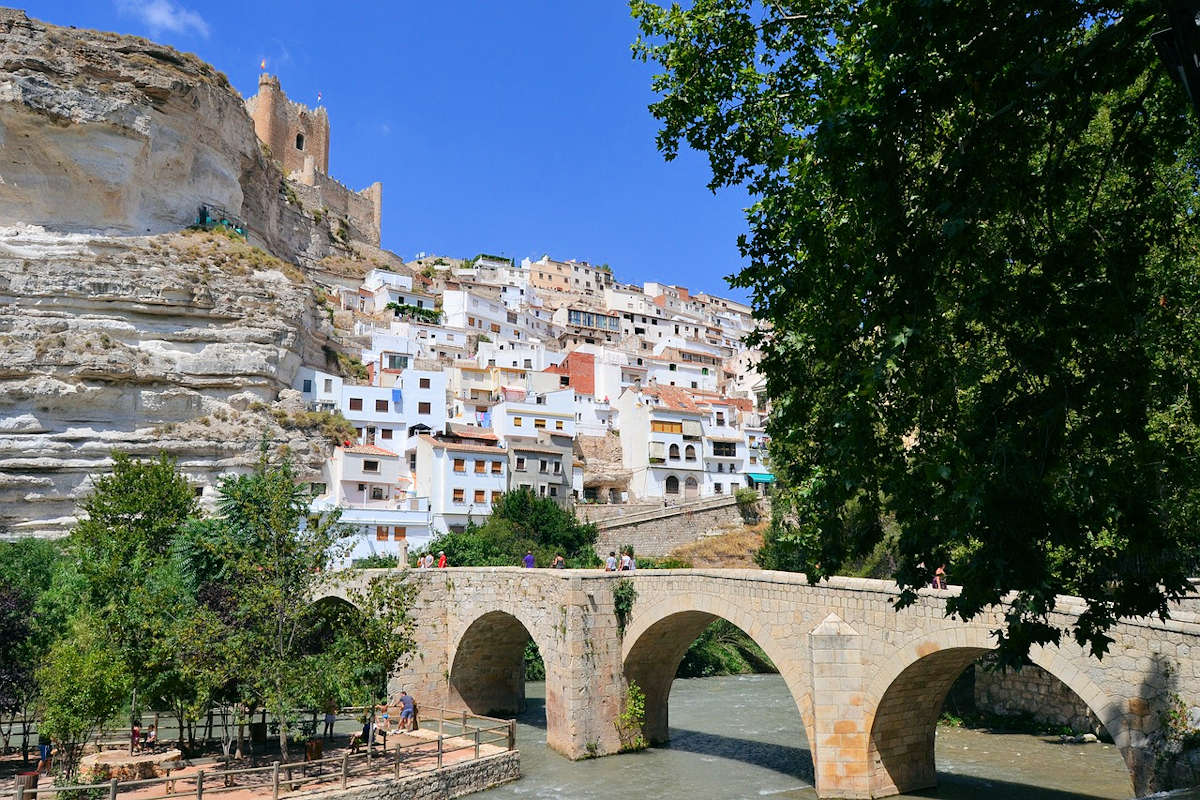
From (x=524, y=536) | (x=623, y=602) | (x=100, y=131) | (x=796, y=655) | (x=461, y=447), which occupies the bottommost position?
(x=796, y=655)

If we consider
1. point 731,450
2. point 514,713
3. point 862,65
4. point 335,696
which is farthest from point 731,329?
point 862,65

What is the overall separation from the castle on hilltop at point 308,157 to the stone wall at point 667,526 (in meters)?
53.4

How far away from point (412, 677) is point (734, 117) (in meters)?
19.7

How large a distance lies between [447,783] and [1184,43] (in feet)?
56.5

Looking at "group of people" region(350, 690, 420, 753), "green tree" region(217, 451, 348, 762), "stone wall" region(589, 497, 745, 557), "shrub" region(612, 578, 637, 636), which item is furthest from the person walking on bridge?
"stone wall" region(589, 497, 745, 557)

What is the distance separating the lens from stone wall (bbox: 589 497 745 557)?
46.8m

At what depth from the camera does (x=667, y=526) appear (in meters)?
47.7

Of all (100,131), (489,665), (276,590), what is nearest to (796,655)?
(276,590)

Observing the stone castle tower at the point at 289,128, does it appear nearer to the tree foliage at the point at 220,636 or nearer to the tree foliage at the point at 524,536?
the tree foliage at the point at 524,536

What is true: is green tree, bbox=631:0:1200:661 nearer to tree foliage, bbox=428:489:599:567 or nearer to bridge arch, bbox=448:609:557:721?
bridge arch, bbox=448:609:557:721

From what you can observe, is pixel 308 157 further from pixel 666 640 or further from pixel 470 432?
pixel 666 640

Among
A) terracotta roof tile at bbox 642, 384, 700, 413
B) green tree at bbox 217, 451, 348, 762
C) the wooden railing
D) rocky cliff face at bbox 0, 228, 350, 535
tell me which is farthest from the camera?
terracotta roof tile at bbox 642, 384, 700, 413

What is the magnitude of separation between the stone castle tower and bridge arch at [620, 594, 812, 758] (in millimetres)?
79328

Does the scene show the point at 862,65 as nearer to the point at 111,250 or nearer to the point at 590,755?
the point at 590,755
